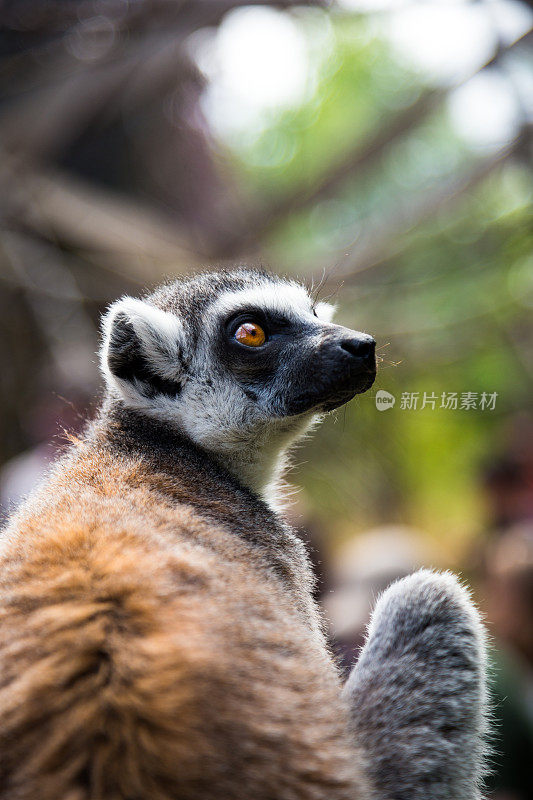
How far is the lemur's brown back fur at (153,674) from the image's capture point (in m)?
1.17

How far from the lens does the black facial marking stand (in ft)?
7.86

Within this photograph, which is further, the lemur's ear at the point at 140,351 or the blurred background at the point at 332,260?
the blurred background at the point at 332,260

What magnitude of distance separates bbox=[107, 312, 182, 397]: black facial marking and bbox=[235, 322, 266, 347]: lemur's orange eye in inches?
11.3

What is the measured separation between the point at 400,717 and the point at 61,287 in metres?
4.93

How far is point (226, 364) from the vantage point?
2486 millimetres

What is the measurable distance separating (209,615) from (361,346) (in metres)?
1.10

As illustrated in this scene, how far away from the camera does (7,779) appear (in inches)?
47.2

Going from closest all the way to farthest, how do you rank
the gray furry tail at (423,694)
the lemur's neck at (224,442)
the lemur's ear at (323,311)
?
the gray furry tail at (423,694), the lemur's neck at (224,442), the lemur's ear at (323,311)


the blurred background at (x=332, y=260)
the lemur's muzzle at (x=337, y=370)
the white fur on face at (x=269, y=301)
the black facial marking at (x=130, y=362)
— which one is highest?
the blurred background at (x=332, y=260)

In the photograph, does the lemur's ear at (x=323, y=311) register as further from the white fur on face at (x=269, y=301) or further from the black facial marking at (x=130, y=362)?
the black facial marking at (x=130, y=362)

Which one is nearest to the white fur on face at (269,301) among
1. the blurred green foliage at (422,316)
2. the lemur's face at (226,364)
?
the lemur's face at (226,364)

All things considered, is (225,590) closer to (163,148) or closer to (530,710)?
(530,710)

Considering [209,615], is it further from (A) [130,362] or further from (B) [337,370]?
(A) [130,362]

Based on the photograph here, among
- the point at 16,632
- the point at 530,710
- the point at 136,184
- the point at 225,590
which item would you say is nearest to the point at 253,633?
the point at 225,590
